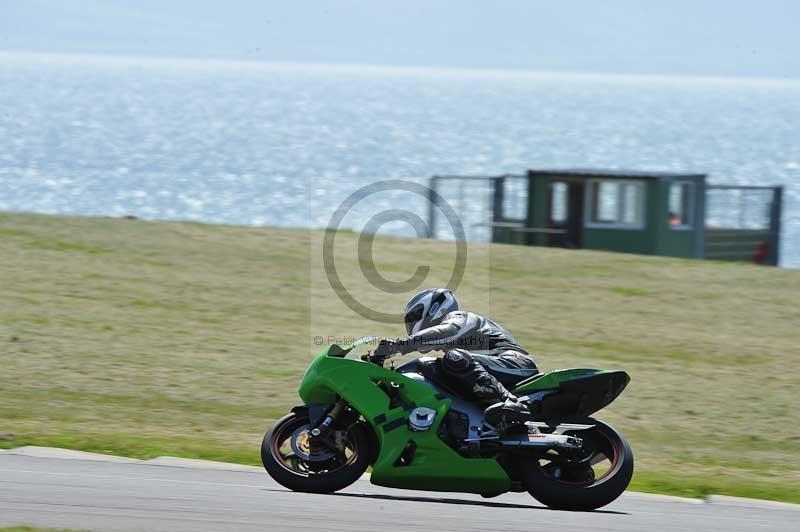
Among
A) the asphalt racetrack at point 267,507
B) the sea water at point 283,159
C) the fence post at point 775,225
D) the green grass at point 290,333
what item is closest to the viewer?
the asphalt racetrack at point 267,507

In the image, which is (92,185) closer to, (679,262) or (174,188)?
(174,188)

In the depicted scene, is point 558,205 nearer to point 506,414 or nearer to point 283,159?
point 506,414

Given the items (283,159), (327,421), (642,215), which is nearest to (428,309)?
(327,421)

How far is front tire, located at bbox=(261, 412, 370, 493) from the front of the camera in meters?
9.83

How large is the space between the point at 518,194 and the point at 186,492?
2711 centimetres

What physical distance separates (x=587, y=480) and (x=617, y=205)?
77.0 ft

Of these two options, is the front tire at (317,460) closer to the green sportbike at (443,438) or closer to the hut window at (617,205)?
the green sportbike at (443,438)

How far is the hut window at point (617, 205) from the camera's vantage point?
32.5 m

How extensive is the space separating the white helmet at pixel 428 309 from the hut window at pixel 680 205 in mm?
23312

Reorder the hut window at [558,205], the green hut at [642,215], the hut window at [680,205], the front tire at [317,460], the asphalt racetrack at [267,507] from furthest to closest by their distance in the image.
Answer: the hut window at [558,205], the hut window at [680,205], the green hut at [642,215], the front tire at [317,460], the asphalt racetrack at [267,507]

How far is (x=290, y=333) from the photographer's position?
20.1 meters

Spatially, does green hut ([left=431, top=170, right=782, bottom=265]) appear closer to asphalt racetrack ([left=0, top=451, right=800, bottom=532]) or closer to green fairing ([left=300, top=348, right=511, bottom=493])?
asphalt racetrack ([left=0, top=451, right=800, bottom=532])

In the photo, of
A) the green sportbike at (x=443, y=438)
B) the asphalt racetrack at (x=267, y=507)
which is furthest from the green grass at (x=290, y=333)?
the green sportbike at (x=443, y=438)

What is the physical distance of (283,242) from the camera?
92.0ft
